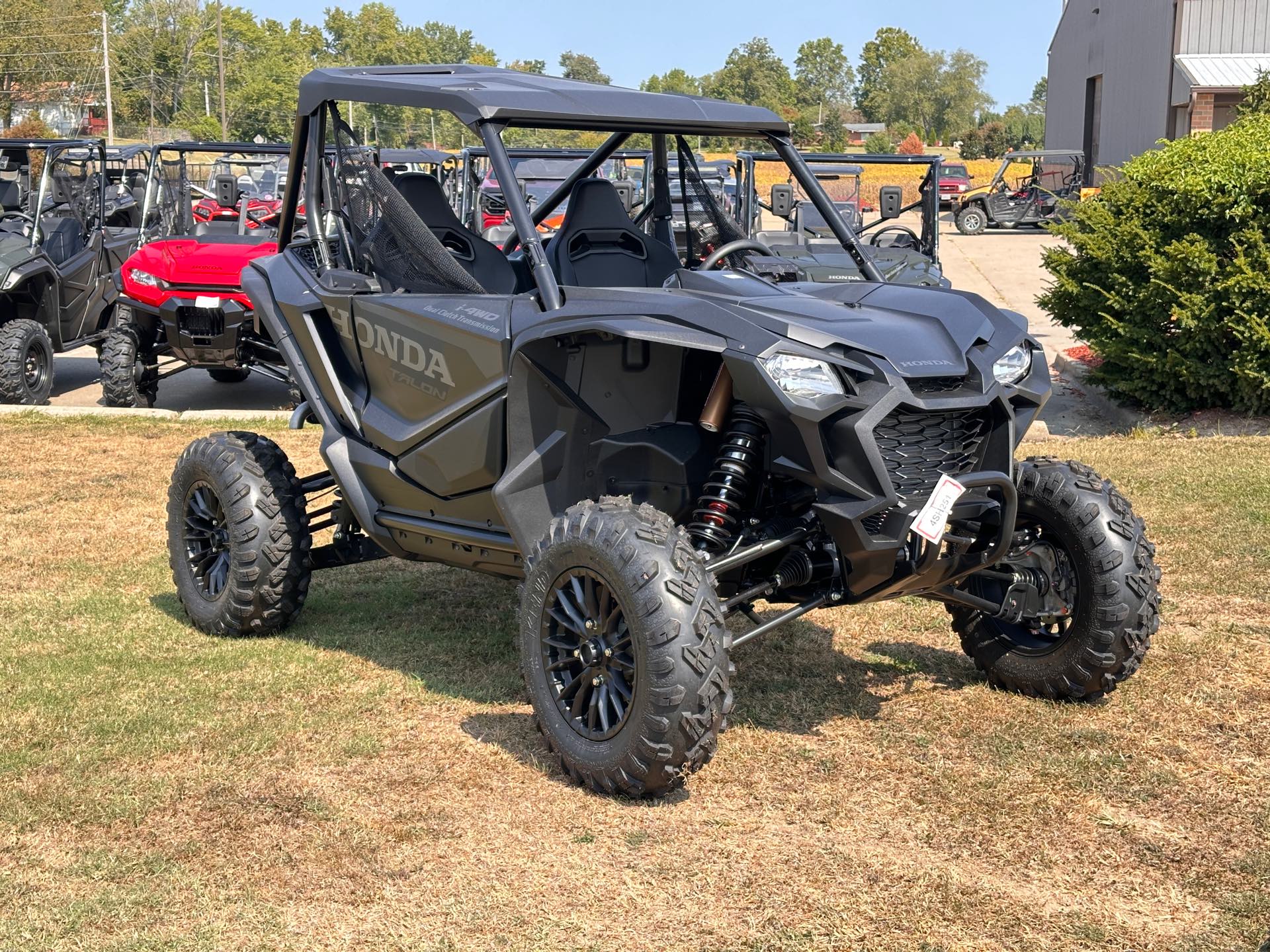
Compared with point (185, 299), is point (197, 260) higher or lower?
higher

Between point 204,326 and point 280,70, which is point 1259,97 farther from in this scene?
point 280,70

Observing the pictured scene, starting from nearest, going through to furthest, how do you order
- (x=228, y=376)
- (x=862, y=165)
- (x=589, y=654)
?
(x=589, y=654), (x=228, y=376), (x=862, y=165)

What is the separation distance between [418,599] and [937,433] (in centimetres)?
304

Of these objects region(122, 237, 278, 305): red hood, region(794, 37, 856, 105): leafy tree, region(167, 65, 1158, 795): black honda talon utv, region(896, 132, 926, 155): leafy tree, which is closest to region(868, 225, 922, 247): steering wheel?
region(122, 237, 278, 305): red hood

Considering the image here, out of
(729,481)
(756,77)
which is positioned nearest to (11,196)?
(729,481)

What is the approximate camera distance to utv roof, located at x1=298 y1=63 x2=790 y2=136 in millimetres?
4930

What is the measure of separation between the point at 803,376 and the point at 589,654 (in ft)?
3.43

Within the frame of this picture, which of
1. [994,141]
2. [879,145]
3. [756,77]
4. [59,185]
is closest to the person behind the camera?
[59,185]

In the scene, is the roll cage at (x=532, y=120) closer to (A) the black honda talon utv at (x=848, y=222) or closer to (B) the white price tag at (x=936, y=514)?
(B) the white price tag at (x=936, y=514)

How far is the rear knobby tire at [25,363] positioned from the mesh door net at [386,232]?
7665mm

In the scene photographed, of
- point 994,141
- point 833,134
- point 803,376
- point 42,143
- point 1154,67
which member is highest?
point 833,134

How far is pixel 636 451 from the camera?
16.4 ft

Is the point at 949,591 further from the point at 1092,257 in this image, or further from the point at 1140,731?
the point at 1092,257

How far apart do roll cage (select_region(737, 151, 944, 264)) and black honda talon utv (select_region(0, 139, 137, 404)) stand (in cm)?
591
